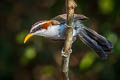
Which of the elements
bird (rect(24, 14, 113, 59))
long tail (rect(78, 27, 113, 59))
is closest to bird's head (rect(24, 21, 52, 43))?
bird (rect(24, 14, 113, 59))

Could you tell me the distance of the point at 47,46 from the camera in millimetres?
7875

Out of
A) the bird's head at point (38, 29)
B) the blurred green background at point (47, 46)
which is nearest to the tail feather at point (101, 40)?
the bird's head at point (38, 29)

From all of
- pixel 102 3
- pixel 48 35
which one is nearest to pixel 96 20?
pixel 102 3

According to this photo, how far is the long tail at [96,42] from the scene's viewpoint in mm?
5039

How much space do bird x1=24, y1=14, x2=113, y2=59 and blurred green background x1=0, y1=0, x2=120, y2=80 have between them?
1.16 meters

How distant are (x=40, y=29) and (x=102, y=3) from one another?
211 centimetres

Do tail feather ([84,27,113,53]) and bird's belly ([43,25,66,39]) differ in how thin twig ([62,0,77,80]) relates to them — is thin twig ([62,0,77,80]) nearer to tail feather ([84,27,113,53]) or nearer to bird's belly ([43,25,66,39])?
bird's belly ([43,25,66,39])

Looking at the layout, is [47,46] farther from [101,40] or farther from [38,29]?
[38,29]

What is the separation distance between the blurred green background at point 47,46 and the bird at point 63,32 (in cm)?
116

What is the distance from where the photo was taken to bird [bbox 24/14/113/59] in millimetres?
4734

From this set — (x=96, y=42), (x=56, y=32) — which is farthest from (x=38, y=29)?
(x=96, y=42)

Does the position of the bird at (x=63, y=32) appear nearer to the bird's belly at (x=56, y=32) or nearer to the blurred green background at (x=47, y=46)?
the bird's belly at (x=56, y=32)

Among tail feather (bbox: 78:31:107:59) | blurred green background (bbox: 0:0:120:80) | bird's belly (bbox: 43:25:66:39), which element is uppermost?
bird's belly (bbox: 43:25:66:39)

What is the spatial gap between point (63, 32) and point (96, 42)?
51 cm
